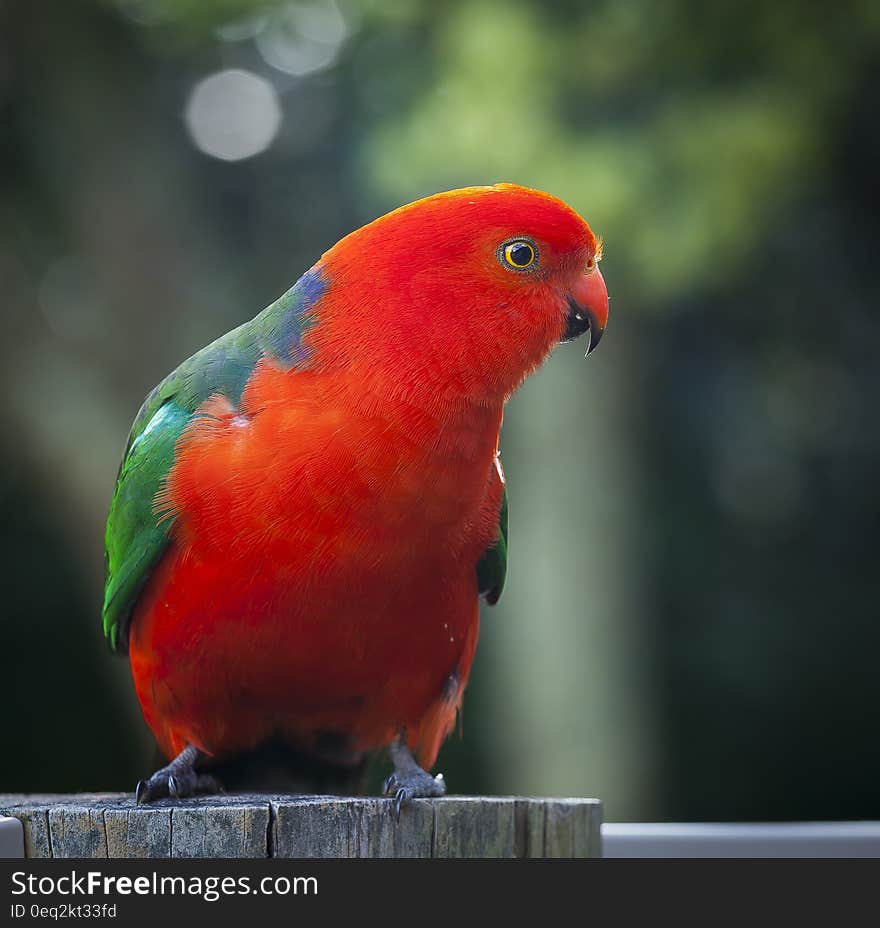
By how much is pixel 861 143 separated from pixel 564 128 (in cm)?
194

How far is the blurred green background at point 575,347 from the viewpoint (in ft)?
18.0

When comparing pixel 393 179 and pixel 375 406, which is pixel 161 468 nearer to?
pixel 375 406

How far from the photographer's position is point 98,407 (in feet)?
20.7

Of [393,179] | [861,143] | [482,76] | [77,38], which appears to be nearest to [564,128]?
[482,76]

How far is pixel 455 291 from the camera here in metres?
2.39

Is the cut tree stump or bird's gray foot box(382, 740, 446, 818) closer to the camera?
the cut tree stump

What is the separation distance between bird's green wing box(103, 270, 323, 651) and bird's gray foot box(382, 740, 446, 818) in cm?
65

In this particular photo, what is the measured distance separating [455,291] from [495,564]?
64cm

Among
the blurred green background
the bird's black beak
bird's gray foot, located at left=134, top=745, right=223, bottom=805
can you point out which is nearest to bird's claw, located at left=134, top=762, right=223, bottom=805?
bird's gray foot, located at left=134, top=745, right=223, bottom=805

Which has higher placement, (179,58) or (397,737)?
(179,58)

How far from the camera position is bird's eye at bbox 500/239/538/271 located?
244 cm

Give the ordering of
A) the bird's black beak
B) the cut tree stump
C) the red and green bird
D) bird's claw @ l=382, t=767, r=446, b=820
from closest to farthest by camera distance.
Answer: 1. the cut tree stump
2. bird's claw @ l=382, t=767, r=446, b=820
3. the red and green bird
4. the bird's black beak

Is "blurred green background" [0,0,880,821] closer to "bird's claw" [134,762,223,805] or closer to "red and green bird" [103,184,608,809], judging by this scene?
"red and green bird" [103,184,608,809]

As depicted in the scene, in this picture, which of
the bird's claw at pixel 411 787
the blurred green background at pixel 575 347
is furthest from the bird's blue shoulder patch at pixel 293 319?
the blurred green background at pixel 575 347
